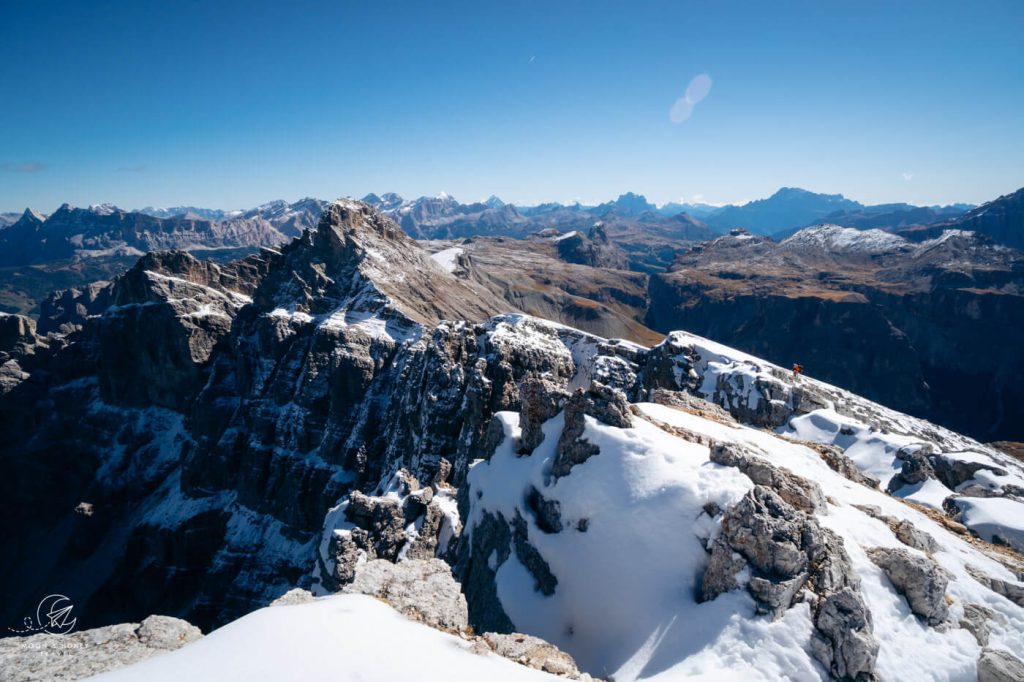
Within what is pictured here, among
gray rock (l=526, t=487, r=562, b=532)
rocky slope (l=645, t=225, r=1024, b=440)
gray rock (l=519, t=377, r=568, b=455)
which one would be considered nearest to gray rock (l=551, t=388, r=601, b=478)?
gray rock (l=526, t=487, r=562, b=532)

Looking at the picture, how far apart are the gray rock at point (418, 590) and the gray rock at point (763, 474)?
1497cm

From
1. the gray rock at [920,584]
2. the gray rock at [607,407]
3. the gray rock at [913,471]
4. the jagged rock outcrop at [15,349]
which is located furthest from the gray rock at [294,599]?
the jagged rock outcrop at [15,349]

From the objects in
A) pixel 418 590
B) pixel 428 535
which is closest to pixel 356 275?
pixel 428 535

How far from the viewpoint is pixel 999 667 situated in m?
17.1

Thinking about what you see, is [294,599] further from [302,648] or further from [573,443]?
[573,443]

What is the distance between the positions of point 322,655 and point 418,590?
7.80 m

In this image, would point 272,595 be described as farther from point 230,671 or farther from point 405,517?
point 230,671

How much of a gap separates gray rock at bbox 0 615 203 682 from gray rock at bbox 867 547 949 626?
2928 centimetres

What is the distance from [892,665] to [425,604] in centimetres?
1855

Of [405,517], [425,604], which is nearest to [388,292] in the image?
[405,517]

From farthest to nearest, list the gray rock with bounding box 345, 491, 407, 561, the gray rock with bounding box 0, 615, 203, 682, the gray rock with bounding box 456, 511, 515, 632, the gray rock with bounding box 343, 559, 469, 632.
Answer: the gray rock with bounding box 345, 491, 407, 561 < the gray rock with bounding box 456, 511, 515, 632 < the gray rock with bounding box 343, 559, 469, 632 < the gray rock with bounding box 0, 615, 203, 682

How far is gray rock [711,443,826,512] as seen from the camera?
77.9ft

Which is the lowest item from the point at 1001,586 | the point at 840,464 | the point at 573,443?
the point at 840,464

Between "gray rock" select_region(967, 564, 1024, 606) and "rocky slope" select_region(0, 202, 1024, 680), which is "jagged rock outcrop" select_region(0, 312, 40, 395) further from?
"gray rock" select_region(967, 564, 1024, 606)
